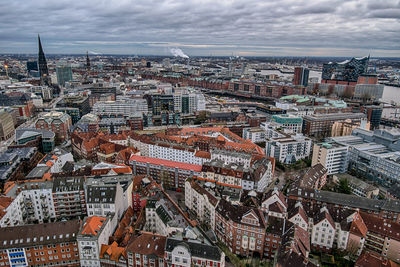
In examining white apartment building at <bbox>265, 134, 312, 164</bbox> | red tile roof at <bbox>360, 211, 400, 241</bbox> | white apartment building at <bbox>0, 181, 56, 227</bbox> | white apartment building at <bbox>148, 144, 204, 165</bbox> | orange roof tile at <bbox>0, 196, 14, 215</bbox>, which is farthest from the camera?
white apartment building at <bbox>265, 134, 312, 164</bbox>

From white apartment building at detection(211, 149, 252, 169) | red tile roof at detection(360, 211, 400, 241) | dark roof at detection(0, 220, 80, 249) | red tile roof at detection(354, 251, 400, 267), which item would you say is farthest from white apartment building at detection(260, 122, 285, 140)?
dark roof at detection(0, 220, 80, 249)

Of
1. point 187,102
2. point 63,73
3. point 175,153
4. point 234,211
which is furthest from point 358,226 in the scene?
point 63,73

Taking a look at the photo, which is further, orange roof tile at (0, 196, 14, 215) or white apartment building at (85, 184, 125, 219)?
white apartment building at (85, 184, 125, 219)

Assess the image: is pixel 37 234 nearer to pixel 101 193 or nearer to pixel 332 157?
pixel 101 193

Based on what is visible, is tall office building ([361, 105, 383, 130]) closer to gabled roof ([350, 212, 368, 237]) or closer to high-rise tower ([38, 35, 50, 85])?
gabled roof ([350, 212, 368, 237])

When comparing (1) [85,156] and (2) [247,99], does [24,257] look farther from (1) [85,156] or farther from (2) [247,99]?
(2) [247,99]

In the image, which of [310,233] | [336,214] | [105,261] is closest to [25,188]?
[105,261]
